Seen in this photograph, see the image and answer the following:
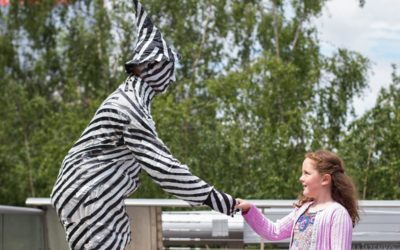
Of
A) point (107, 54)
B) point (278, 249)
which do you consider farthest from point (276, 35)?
point (278, 249)

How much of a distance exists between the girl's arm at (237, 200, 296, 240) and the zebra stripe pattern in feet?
1.40

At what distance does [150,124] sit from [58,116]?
23.4m

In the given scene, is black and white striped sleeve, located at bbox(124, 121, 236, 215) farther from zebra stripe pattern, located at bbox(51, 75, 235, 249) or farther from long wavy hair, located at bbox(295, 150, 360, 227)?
long wavy hair, located at bbox(295, 150, 360, 227)

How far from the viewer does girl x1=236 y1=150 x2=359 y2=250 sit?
4078mm

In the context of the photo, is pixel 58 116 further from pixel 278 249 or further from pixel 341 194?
pixel 341 194

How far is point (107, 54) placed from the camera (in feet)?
90.6

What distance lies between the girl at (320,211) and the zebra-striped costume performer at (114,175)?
43 cm

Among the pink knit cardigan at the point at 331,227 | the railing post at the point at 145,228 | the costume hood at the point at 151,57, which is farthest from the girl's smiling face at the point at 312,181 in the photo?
the railing post at the point at 145,228

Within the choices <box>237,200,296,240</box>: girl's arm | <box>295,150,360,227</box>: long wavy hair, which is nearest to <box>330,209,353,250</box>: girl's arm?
<box>295,150,360,227</box>: long wavy hair

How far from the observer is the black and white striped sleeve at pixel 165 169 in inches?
145

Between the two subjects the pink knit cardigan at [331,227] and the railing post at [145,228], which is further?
the railing post at [145,228]

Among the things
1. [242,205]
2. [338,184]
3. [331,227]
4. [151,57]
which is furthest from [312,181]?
[151,57]

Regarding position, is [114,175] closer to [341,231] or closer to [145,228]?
[341,231]

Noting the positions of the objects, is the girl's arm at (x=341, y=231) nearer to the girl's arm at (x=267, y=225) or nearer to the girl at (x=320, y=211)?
the girl at (x=320, y=211)
